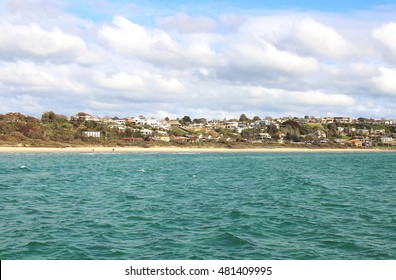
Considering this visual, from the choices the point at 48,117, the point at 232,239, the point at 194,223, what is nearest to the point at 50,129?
the point at 48,117

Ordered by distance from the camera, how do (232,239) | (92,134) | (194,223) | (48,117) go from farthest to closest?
(48,117), (92,134), (194,223), (232,239)

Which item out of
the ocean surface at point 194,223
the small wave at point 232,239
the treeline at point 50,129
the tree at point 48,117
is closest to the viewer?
the ocean surface at point 194,223

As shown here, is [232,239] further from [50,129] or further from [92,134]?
[50,129]

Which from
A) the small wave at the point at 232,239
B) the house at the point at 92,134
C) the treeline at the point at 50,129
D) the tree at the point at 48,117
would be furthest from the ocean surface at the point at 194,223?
the tree at the point at 48,117

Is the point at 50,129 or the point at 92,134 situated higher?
the point at 50,129

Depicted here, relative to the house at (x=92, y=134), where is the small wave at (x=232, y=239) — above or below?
below

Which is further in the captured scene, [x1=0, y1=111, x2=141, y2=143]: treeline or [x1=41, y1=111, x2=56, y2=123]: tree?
[x1=41, y1=111, x2=56, y2=123]: tree

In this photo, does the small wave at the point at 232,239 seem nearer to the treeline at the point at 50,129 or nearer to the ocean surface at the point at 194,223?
the ocean surface at the point at 194,223

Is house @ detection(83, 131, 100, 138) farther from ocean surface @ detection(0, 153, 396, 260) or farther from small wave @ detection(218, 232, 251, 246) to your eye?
small wave @ detection(218, 232, 251, 246)

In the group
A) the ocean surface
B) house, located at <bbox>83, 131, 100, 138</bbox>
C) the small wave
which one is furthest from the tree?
the small wave

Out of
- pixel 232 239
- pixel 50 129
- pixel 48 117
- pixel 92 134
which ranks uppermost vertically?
pixel 48 117

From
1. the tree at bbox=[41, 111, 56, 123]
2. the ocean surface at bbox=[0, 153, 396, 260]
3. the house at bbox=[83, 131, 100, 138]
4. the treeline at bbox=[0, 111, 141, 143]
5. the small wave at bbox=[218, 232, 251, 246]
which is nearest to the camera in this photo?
the ocean surface at bbox=[0, 153, 396, 260]

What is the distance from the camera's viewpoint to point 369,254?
15.9 meters

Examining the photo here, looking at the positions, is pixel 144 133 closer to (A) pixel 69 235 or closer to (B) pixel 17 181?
(B) pixel 17 181
